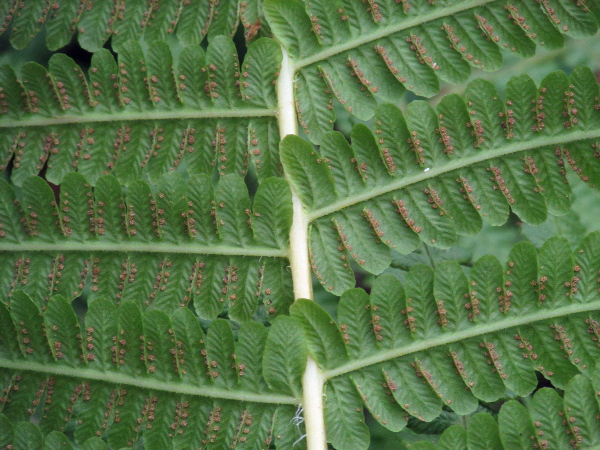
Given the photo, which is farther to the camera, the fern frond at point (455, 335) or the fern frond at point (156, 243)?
the fern frond at point (156, 243)

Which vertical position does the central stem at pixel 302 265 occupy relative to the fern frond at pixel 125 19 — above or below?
below

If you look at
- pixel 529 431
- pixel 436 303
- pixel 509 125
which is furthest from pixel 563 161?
pixel 529 431

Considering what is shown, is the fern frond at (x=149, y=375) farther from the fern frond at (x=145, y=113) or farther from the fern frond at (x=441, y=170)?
the fern frond at (x=145, y=113)

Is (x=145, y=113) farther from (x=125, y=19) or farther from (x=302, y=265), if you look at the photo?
(x=302, y=265)

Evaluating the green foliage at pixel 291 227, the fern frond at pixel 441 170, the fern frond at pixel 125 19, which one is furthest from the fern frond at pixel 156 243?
the fern frond at pixel 125 19

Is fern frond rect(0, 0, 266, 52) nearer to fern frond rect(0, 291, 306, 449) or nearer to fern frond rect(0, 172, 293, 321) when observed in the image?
fern frond rect(0, 172, 293, 321)

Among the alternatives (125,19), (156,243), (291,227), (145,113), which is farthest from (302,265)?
(125,19)

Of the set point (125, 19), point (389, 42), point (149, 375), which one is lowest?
point (149, 375)

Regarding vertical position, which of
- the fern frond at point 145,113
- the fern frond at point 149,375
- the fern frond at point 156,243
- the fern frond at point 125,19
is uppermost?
the fern frond at point 125,19

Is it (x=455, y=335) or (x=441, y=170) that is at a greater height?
(x=441, y=170)
